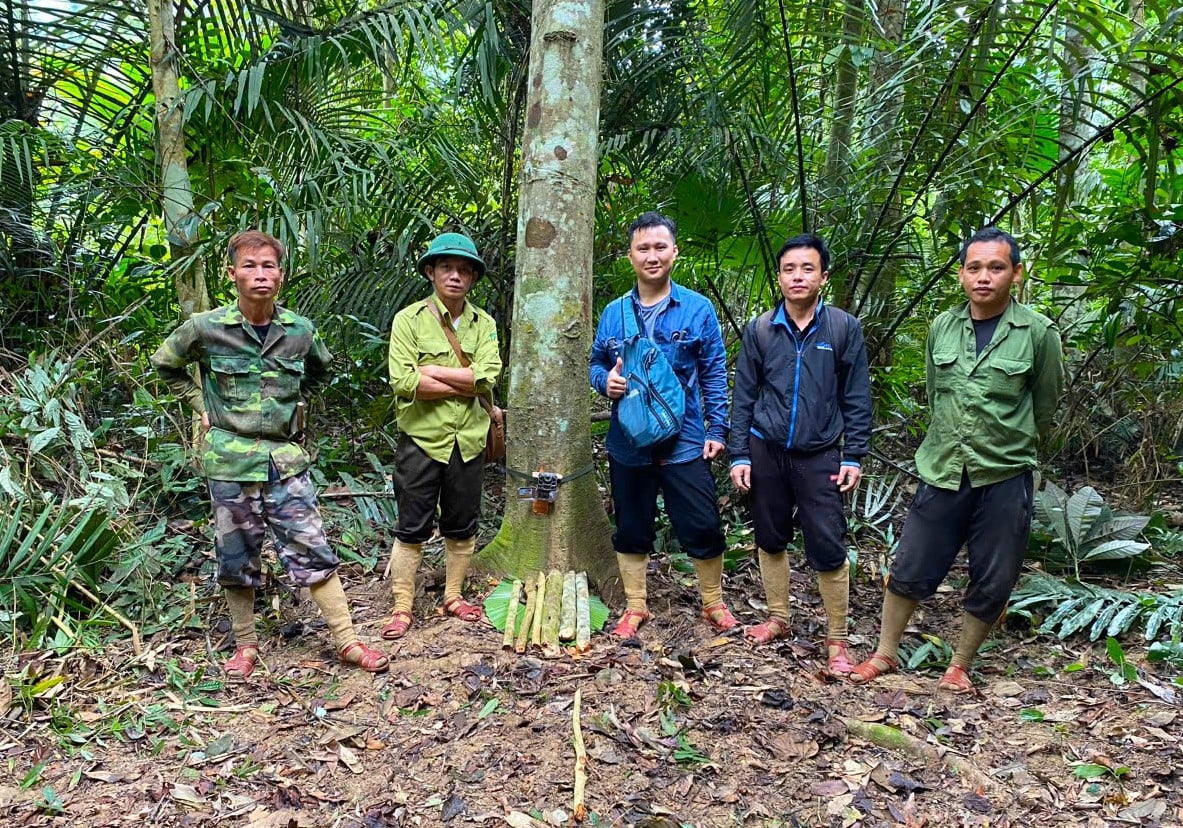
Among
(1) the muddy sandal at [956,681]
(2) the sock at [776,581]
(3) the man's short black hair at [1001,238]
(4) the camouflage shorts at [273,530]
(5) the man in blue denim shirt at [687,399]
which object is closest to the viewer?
(3) the man's short black hair at [1001,238]

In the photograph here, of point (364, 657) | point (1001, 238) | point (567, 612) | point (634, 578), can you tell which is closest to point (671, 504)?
point (634, 578)

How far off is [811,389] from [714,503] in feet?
2.22

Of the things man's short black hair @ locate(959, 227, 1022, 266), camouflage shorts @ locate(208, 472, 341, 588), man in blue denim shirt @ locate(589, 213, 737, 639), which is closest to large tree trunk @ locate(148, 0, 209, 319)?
camouflage shorts @ locate(208, 472, 341, 588)

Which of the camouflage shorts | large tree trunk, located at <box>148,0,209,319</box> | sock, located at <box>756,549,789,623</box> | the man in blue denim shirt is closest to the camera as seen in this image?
the camouflage shorts

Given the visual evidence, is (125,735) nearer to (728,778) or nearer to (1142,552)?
(728,778)

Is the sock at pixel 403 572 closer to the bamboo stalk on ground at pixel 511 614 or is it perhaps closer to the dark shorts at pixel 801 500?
the bamboo stalk on ground at pixel 511 614

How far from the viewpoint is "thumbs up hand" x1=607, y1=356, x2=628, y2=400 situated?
3441 millimetres

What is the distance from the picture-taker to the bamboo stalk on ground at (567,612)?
353cm

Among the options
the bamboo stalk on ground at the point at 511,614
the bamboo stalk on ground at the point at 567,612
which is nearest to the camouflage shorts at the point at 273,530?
the bamboo stalk on ground at the point at 511,614

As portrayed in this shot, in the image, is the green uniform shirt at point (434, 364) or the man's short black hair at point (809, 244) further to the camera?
the green uniform shirt at point (434, 364)

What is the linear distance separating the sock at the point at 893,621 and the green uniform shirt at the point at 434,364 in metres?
1.97

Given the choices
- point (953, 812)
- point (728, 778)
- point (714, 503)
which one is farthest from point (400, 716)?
point (953, 812)

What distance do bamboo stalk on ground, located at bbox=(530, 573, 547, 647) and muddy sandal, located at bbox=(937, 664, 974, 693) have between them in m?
1.70

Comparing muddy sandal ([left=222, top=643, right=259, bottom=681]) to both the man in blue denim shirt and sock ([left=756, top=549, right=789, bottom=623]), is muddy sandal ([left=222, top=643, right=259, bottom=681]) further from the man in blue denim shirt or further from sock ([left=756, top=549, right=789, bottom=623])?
sock ([left=756, top=549, right=789, bottom=623])
